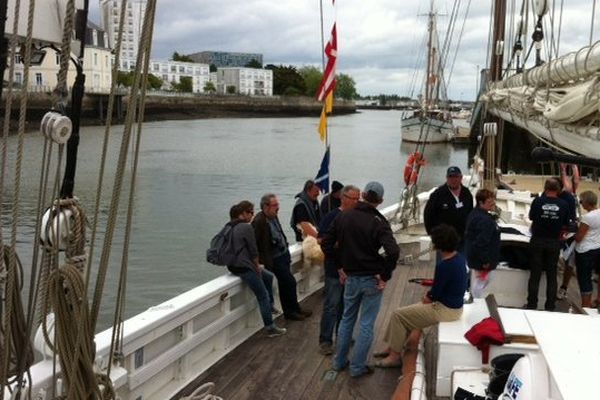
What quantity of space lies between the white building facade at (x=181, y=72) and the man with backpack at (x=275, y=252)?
151954mm

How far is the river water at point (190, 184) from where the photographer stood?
1363cm

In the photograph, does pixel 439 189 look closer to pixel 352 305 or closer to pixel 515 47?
pixel 352 305

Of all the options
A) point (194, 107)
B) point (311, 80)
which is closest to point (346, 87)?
point (311, 80)

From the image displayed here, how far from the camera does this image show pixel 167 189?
2669cm

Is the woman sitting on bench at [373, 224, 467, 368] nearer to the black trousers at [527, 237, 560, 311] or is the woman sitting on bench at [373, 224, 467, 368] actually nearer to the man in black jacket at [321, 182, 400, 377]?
the man in black jacket at [321, 182, 400, 377]

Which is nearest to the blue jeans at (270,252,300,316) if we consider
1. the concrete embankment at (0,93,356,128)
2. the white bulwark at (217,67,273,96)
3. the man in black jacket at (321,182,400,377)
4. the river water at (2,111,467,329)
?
the man in black jacket at (321,182,400,377)

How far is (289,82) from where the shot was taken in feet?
499

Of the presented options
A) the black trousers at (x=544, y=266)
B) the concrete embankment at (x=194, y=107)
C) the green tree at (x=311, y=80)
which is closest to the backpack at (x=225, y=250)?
the black trousers at (x=544, y=266)

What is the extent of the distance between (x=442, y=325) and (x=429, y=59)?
5701 centimetres

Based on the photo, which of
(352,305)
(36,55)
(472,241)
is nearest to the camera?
(36,55)

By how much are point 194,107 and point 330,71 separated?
317 ft

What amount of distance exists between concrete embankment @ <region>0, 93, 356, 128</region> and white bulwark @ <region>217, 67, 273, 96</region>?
38638mm

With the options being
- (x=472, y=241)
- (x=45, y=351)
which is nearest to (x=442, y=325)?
(x=472, y=241)

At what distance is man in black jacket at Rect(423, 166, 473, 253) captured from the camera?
626cm
